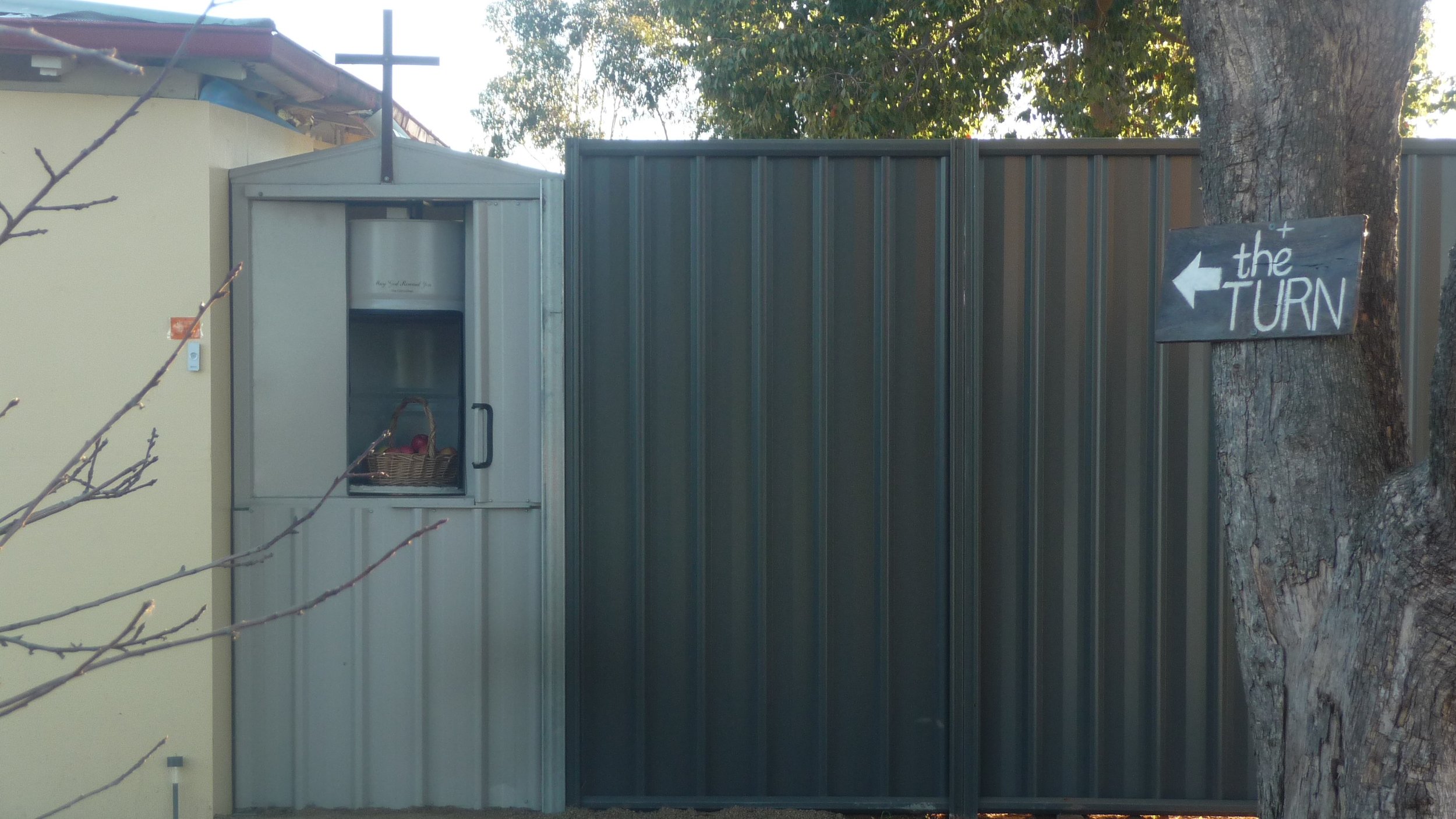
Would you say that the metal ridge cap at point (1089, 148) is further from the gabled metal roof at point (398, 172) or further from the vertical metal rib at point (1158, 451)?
the gabled metal roof at point (398, 172)

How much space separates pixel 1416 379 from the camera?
4055 mm

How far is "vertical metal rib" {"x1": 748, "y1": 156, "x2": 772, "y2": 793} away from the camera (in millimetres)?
4020

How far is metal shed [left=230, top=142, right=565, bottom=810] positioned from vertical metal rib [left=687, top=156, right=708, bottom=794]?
490 mm

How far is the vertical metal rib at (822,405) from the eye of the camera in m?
4.02

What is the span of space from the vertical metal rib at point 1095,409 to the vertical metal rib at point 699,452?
1.38 meters

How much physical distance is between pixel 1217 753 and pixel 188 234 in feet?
13.6

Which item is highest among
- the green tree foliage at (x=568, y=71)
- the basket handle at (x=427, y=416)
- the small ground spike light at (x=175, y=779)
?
the green tree foliage at (x=568, y=71)

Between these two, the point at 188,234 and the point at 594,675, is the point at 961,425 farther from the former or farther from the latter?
the point at 188,234

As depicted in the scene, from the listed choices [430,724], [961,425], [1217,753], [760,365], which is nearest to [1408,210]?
[961,425]

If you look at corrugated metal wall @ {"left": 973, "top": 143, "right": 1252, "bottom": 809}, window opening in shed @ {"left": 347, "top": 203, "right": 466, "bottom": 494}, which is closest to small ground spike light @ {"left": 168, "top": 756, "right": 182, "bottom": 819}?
window opening in shed @ {"left": 347, "top": 203, "right": 466, "bottom": 494}

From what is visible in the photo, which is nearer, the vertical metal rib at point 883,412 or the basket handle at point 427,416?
the vertical metal rib at point 883,412

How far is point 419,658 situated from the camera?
4.11 meters

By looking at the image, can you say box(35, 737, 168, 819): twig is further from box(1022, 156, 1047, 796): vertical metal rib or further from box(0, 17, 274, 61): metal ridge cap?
box(1022, 156, 1047, 796): vertical metal rib

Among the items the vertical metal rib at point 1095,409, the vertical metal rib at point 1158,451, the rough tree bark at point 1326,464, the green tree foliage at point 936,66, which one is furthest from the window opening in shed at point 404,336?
the green tree foliage at point 936,66
